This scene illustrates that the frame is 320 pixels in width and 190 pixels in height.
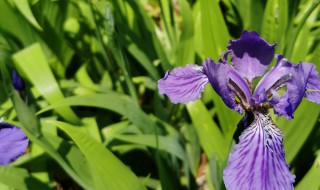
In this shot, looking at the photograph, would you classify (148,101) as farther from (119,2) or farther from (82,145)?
(82,145)

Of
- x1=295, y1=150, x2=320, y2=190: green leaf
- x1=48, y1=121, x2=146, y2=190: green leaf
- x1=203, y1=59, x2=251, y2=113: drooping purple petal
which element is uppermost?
x1=203, y1=59, x2=251, y2=113: drooping purple petal

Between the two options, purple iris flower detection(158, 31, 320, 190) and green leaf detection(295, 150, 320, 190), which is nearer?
purple iris flower detection(158, 31, 320, 190)

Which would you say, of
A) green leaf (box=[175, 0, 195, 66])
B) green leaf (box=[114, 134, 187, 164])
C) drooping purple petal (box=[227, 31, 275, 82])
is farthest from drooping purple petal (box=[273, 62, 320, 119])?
green leaf (box=[175, 0, 195, 66])

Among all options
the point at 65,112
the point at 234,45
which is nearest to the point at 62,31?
the point at 65,112

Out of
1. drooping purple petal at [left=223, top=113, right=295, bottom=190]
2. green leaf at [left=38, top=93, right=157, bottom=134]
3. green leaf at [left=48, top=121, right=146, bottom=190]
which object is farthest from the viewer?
green leaf at [left=38, top=93, right=157, bottom=134]

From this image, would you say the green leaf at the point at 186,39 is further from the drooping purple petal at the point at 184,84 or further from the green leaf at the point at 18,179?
the green leaf at the point at 18,179

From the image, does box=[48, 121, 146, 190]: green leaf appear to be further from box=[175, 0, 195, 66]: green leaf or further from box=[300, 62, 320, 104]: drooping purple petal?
box=[175, 0, 195, 66]: green leaf

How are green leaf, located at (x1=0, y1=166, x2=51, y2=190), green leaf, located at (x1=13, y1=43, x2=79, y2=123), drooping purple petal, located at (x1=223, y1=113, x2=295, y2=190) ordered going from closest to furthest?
drooping purple petal, located at (x1=223, y1=113, x2=295, y2=190) → green leaf, located at (x1=0, y1=166, x2=51, y2=190) → green leaf, located at (x1=13, y1=43, x2=79, y2=123)
